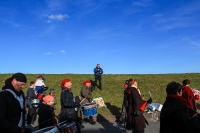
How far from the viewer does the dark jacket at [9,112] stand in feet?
10.5

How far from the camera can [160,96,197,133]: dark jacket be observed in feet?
12.1

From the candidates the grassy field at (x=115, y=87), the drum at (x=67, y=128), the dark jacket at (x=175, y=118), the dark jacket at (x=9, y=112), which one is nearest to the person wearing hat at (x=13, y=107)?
the dark jacket at (x=9, y=112)

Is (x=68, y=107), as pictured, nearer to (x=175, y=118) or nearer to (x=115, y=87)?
(x=175, y=118)

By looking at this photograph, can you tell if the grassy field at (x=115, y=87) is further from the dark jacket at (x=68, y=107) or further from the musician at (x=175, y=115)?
the musician at (x=175, y=115)

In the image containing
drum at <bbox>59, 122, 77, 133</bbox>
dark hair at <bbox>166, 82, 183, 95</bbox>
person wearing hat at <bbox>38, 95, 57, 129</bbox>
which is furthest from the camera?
person wearing hat at <bbox>38, 95, 57, 129</bbox>

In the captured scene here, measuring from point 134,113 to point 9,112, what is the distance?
3681mm

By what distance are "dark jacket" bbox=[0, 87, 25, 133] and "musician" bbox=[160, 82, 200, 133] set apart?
2.28 metres

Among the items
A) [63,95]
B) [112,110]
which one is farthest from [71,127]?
[112,110]

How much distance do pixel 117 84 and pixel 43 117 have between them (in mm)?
19421

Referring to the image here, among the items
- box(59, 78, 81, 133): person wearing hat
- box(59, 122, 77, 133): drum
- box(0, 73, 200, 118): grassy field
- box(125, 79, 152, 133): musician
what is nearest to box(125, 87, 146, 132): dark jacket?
box(125, 79, 152, 133): musician

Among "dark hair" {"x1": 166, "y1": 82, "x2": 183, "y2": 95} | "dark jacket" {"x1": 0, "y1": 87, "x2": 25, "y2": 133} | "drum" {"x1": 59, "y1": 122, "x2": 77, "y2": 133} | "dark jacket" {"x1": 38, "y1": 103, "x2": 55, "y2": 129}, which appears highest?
"dark hair" {"x1": 166, "y1": 82, "x2": 183, "y2": 95}

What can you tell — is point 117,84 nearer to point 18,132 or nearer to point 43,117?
point 43,117

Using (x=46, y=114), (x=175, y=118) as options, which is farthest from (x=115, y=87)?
(x=175, y=118)

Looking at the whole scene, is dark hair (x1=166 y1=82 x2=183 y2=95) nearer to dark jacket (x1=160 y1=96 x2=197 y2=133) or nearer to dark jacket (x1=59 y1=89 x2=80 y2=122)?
dark jacket (x1=160 y1=96 x2=197 y2=133)
